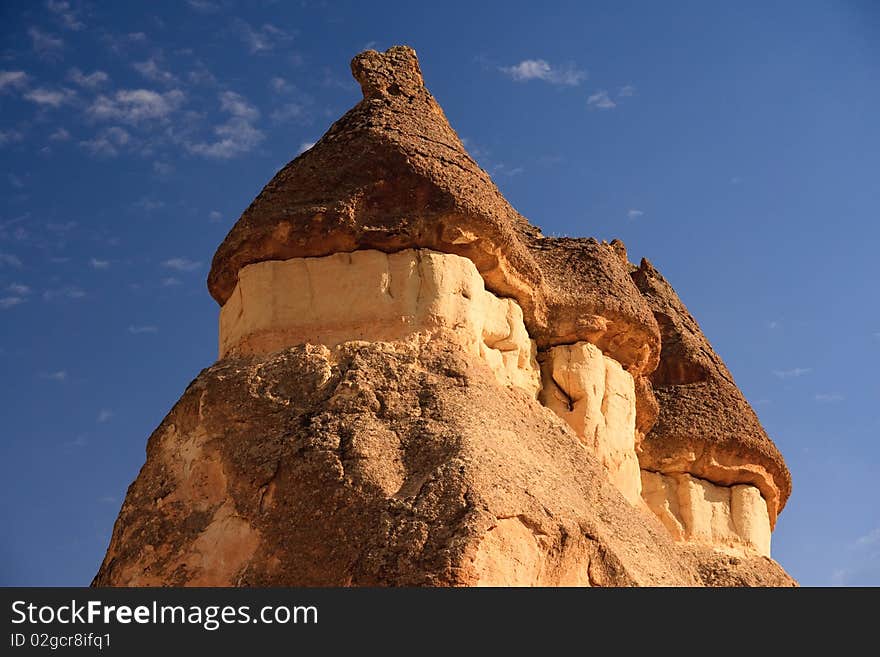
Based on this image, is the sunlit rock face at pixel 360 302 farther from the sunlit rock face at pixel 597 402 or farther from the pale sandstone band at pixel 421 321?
the sunlit rock face at pixel 597 402

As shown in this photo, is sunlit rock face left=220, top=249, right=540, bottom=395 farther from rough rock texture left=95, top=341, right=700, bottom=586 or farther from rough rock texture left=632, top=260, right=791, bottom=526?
rough rock texture left=632, top=260, right=791, bottom=526

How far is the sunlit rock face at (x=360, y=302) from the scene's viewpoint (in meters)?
14.0

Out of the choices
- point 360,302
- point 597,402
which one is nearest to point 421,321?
point 360,302

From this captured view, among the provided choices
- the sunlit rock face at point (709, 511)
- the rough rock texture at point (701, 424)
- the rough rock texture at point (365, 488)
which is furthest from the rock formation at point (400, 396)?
the rough rock texture at point (701, 424)

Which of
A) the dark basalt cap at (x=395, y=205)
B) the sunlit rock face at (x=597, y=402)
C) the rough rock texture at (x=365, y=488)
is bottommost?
the rough rock texture at (x=365, y=488)

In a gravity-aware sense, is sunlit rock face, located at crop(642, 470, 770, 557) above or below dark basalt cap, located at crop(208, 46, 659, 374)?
below

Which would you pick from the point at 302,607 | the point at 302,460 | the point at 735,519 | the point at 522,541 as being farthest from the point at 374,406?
the point at 735,519

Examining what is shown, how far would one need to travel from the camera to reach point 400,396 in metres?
13.3

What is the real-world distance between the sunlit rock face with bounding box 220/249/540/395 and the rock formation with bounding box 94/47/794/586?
0.02 meters

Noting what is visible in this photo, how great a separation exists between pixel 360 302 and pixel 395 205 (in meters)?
1.03

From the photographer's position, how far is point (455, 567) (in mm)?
11477

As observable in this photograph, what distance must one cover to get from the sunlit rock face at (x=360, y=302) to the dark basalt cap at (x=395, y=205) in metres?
0.16

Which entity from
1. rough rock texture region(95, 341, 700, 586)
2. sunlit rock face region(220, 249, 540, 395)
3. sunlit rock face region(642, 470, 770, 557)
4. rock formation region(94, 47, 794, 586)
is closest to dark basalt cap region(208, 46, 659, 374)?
rock formation region(94, 47, 794, 586)

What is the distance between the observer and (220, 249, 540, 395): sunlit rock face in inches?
550
